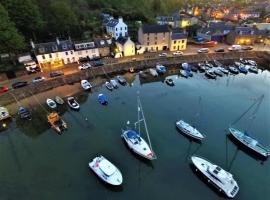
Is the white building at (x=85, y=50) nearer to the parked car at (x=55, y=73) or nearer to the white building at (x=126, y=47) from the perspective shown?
the white building at (x=126, y=47)

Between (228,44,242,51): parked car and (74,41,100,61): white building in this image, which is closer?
(74,41,100,61): white building

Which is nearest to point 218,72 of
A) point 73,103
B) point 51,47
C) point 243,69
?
point 243,69

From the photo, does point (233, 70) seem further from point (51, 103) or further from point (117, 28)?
point (51, 103)

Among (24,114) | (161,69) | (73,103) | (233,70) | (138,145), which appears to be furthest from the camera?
(161,69)

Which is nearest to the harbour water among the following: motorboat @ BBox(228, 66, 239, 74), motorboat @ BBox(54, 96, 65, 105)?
motorboat @ BBox(54, 96, 65, 105)

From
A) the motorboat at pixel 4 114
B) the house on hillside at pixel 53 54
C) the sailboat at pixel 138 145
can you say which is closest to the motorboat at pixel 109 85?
the sailboat at pixel 138 145

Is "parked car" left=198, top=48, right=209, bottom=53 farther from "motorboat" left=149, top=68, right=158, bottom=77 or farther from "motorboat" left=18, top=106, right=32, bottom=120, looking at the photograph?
"motorboat" left=18, top=106, right=32, bottom=120

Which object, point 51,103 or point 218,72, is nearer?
point 51,103
